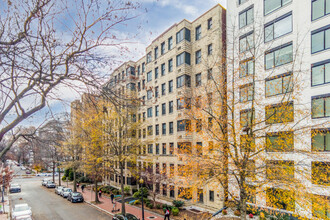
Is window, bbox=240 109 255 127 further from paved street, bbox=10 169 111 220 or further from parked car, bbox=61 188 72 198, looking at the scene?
parked car, bbox=61 188 72 198

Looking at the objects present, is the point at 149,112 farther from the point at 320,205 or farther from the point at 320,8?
the point at 320,205

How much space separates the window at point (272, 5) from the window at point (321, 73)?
715cm

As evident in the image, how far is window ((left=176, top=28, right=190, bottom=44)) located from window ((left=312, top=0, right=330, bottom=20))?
14593mm

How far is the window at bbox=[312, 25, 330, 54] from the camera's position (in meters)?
17.1

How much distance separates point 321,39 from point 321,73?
2.97 m

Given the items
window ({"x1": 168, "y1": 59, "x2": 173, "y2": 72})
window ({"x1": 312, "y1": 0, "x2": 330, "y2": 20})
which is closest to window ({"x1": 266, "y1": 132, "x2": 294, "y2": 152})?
window ({"x1": 312, "y1": 0, "x2": 330, "y2": 20})

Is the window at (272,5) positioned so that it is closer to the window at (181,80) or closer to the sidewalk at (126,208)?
the window at (181,80)

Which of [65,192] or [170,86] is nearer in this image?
[170,86]

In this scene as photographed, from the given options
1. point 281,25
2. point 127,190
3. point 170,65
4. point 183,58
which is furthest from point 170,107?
point 281,25

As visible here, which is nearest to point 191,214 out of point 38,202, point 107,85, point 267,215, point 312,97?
point 267,215

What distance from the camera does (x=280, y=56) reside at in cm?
1978

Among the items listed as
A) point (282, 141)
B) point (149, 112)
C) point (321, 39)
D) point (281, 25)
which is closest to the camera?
point (282, 141)

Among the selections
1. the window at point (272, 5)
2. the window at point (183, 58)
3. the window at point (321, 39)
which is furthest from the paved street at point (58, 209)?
the window at point (272, 5)

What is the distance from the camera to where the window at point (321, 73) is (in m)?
17.0
